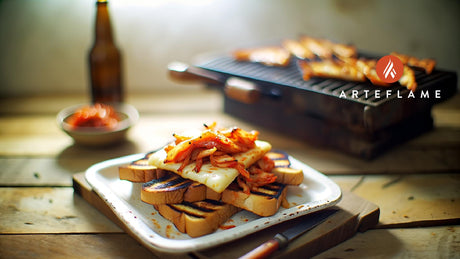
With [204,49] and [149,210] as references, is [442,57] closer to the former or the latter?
[204,49]

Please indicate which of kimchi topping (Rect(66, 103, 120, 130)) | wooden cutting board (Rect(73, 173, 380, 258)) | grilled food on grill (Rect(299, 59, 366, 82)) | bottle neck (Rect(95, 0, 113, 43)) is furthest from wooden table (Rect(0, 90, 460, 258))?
bottle neck (Rect(95, 0, 113, 43))

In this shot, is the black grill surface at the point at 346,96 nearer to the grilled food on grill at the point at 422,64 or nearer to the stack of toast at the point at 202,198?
the grilled food on grill at the point at 422,64

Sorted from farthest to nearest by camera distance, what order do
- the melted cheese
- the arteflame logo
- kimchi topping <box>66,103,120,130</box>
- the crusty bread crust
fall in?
kimchi topping <box>66,103,120,130</box> < the arteflame logo < the crusty bread crust < the melted cheese

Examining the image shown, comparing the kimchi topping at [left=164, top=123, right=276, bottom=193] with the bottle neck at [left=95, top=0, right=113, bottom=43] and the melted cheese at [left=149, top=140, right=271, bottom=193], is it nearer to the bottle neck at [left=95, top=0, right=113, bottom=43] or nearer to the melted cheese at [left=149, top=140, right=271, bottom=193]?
the melted cheese at [left=149, top=140, right=271, bottom=193]

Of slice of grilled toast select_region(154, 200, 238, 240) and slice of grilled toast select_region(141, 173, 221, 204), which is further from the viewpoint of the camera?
slice of grilled toast select_region(141, 173, 221, 204)

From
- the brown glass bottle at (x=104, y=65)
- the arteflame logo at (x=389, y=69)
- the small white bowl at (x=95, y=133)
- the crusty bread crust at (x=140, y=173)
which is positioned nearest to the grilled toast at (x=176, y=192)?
the crusty bread crust at (x=140, y=173)

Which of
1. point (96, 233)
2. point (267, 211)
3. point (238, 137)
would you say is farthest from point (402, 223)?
point (96, 233)
